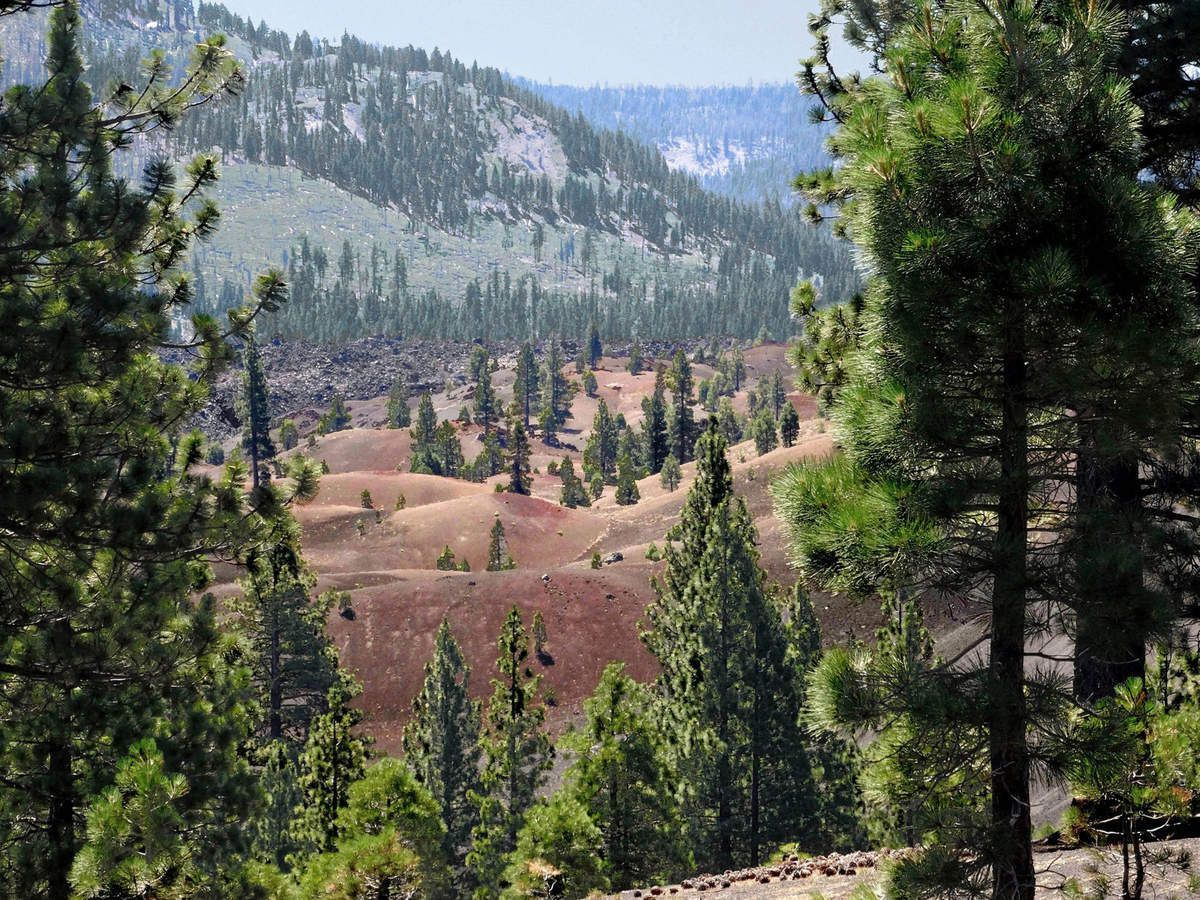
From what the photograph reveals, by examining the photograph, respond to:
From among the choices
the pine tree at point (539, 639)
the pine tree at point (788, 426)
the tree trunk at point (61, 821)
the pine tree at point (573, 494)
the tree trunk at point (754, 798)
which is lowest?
the pine tree at point (539, 639)

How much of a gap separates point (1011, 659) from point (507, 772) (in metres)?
20.4

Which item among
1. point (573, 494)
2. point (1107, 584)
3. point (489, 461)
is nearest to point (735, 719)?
point (1107, 584)

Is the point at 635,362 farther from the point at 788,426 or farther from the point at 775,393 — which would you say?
the point at 788,426

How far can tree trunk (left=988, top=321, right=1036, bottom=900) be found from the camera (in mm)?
6348

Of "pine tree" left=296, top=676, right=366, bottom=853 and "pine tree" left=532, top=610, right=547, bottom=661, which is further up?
"pine tree" left=296, top=676, right=366, bottom=853

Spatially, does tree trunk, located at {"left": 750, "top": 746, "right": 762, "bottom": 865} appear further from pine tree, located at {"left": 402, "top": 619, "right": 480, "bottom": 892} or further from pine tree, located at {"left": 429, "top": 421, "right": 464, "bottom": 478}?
pine tree, located at {"left": 429, "top": 421, "right": 464, "bottom": 478}

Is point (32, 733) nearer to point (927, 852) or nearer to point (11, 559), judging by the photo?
point (11, 559)

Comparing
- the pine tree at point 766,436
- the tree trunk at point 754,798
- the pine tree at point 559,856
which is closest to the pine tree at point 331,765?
the pine tree at point 559,856

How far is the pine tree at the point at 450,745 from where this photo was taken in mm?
30453

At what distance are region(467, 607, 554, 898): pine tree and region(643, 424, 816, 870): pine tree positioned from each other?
3727mm

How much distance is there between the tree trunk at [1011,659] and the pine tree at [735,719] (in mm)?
17882

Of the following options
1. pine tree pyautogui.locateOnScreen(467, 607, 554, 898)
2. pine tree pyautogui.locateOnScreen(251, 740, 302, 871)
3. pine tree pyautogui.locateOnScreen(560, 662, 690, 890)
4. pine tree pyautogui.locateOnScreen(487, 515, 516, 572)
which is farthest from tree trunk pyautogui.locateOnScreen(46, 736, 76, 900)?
pine tree pyautogui.locateOnScreen(487, 515, 516, 572)

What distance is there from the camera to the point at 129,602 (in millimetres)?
9297

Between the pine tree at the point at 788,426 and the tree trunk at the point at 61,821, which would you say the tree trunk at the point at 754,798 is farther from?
the pine tree at the point at 788,426
